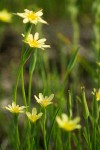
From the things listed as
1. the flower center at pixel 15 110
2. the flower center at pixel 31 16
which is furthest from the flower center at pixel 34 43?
the flower center at pixel 15 110

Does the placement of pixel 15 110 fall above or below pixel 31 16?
below

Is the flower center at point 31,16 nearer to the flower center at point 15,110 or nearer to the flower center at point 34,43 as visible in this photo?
the flower center at point 34,43

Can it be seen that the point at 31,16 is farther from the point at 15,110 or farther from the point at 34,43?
the point at 15,110

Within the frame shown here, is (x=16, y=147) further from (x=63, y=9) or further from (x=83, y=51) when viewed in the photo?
(x=63, y=9)

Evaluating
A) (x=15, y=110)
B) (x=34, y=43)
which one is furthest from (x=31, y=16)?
(x=15, y=110)

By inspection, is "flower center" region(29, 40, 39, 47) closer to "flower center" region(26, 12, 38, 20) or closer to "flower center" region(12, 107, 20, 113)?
"flower center" region(26, 12, 38, 20)

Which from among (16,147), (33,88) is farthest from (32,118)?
(33,88)

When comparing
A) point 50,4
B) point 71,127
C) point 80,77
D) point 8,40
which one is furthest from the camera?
point 50,4

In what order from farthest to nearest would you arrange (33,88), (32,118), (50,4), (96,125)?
(50,4)
(33,88)
(96,125)
(32,118)

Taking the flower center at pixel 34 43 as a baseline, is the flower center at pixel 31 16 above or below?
above

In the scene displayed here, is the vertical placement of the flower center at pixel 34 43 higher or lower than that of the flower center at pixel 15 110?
higher

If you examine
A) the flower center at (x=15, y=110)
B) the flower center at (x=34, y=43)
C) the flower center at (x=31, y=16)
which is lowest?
the flower center at (x=15, y=110)
